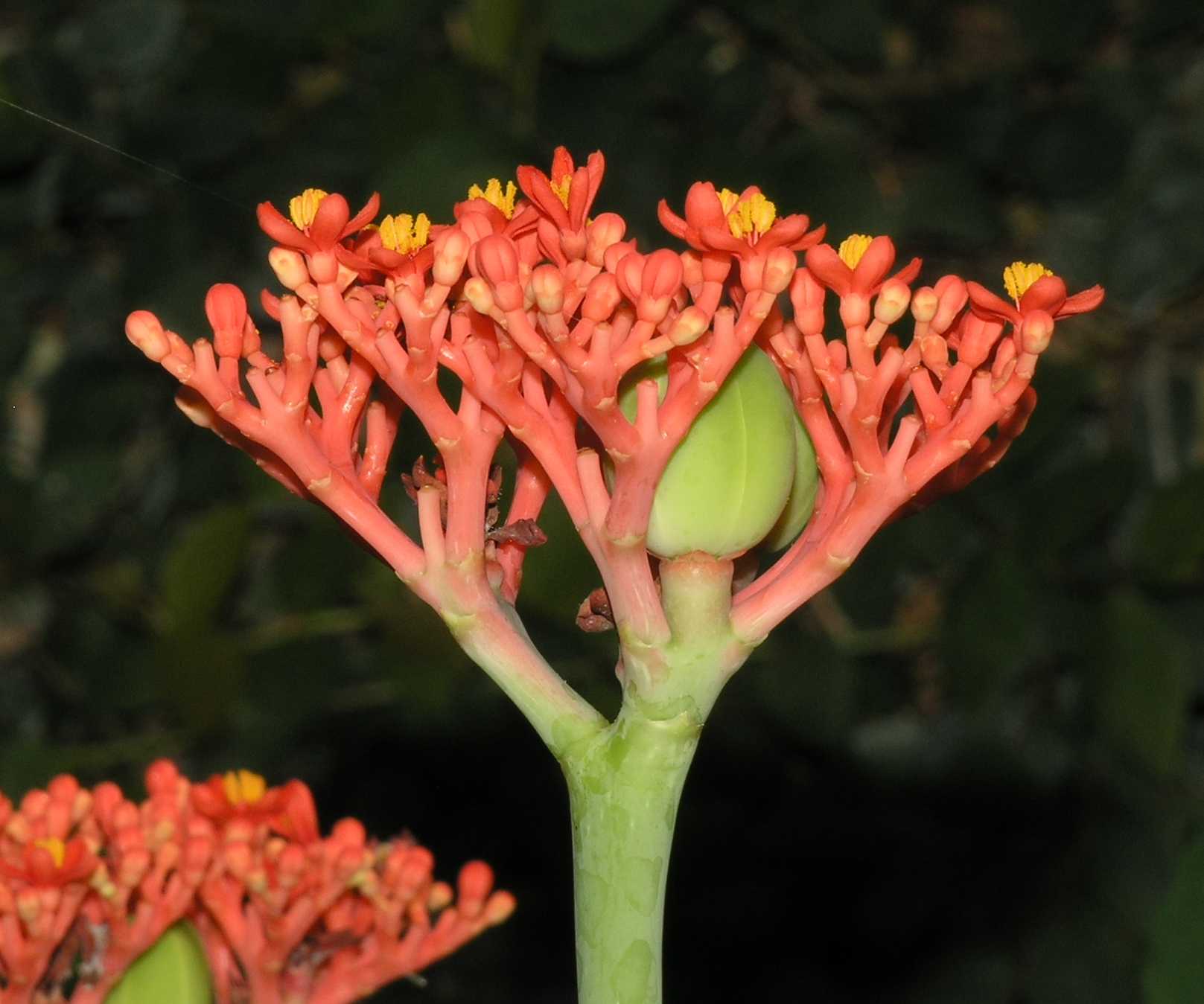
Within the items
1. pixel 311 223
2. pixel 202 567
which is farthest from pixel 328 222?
pixel 202 567

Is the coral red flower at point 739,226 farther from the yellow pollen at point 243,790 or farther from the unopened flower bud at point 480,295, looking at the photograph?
the yellow pollen at point 243,790

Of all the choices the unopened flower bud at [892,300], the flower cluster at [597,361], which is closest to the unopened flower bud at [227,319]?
the flower cluster at [597,361]

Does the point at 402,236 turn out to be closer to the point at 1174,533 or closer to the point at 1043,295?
the point at 1043,295

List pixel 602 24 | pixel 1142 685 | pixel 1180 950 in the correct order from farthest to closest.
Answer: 1. pixel 602 24
2. pixel 1142 685
3. pixel 1180 950

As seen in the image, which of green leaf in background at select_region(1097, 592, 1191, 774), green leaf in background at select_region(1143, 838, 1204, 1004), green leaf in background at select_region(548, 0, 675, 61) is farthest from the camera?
green leaf in background at select_region(548, 0, 675, 61)

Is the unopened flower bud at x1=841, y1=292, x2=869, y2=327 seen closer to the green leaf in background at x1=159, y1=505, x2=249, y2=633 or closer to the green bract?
the green bract

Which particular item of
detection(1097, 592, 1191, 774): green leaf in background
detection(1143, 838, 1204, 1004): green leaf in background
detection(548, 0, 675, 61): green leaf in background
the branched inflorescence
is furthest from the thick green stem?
detection(548, 0, 675, 61): green leaf in background
